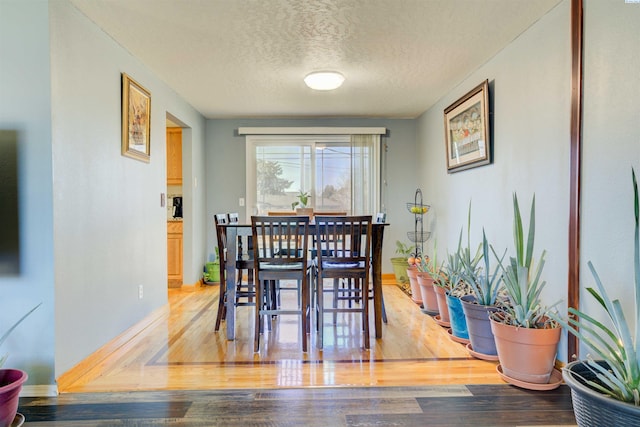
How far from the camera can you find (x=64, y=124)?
203 centimetres

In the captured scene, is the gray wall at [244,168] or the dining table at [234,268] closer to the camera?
the dining table at [234,268]

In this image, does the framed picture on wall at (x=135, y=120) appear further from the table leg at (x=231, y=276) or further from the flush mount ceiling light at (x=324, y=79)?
the flush mount ceiling light at (x=324, y=79)

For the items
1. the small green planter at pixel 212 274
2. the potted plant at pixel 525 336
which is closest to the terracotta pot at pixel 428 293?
the potted plant at pixel 525 336

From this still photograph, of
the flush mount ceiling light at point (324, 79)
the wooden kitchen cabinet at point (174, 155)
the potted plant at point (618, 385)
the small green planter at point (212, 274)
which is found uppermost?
the flush mount ceiling light at point (324, 79)

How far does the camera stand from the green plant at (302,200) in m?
4.80

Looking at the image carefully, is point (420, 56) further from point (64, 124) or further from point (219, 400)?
point (219, 400)

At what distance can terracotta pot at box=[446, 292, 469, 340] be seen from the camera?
267 cm

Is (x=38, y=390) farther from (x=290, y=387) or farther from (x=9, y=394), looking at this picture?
(x=290, y=387)

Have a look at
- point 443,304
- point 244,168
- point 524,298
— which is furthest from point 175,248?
point 524,298

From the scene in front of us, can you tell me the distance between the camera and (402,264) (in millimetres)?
4680

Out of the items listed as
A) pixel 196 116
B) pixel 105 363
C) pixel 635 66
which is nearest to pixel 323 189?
pixel 196 116

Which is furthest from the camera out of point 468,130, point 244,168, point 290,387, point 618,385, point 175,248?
point 244,168

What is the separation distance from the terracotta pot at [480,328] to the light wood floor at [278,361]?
9 centimetres

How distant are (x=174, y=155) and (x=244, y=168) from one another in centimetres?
92
